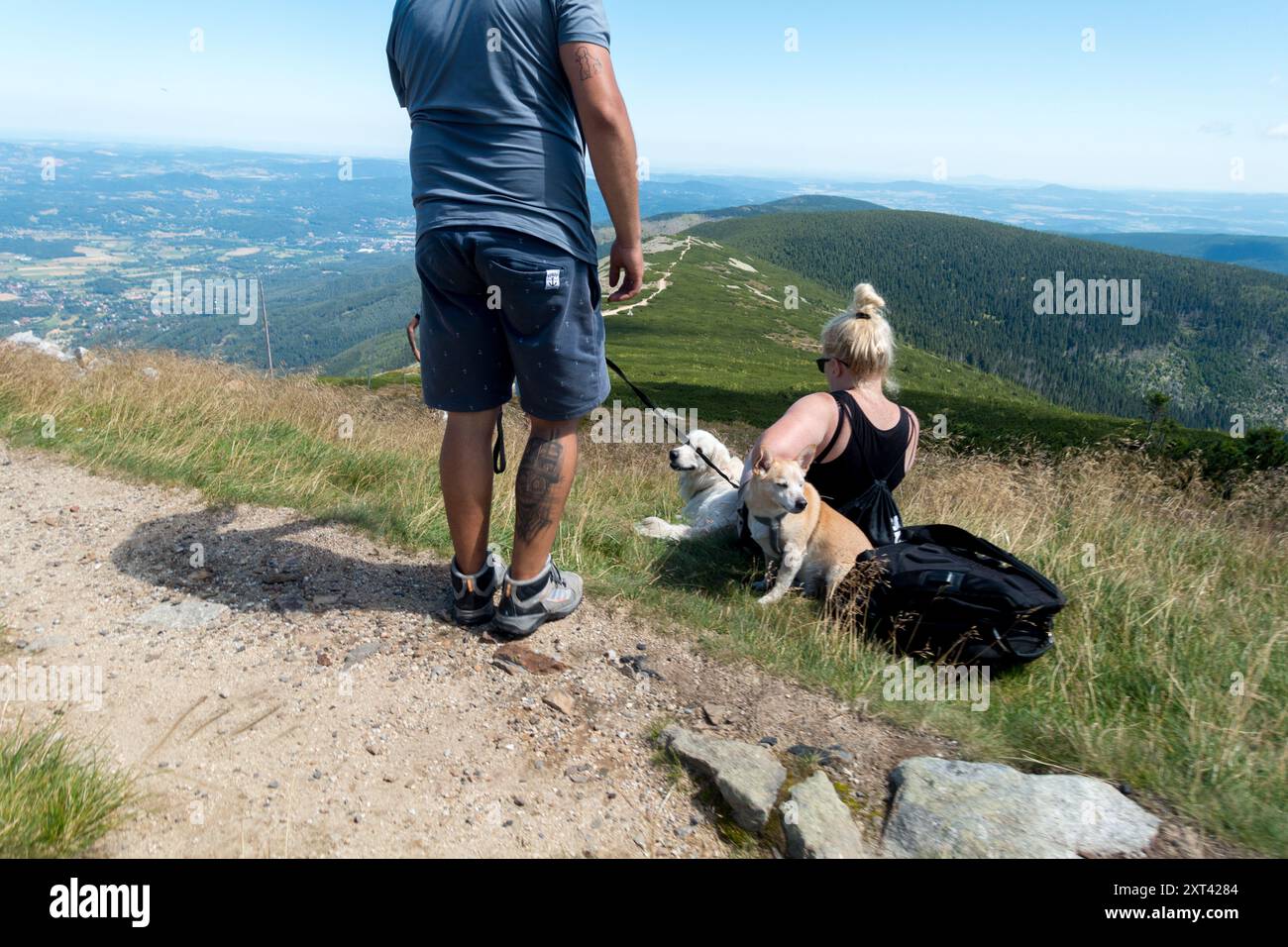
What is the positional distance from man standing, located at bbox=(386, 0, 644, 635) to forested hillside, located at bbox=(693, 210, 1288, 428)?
→ 173232mm

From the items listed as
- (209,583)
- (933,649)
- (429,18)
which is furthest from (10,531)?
(933,649)

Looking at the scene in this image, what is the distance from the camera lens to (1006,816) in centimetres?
232

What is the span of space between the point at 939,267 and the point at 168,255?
188m

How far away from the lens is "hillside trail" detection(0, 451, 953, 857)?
2232 millimetres

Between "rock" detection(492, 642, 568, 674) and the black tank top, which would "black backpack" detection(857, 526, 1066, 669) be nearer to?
the black tank top

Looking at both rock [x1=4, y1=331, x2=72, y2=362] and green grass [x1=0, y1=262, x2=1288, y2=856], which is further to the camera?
rock [x1=4, y1=331, x2=72, y2=362]

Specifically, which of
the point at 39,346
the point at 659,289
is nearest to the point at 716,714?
the point at 39,346

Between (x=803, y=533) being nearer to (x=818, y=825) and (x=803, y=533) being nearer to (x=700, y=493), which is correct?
(x=700, y=493)

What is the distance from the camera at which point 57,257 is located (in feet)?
511

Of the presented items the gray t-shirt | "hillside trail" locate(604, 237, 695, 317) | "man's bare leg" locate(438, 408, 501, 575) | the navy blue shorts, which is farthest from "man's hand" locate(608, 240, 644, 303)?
"hillside trail" locate(604, 237, 695, 317)

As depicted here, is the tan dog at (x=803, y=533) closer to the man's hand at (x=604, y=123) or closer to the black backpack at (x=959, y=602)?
the black backpack at (x=959, y=602)

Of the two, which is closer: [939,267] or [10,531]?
[10,531]

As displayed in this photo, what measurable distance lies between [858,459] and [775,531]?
0.69 m
